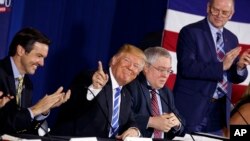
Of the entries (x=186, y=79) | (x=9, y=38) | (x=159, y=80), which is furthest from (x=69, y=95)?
(x=9, y=38)

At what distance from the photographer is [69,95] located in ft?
10.5

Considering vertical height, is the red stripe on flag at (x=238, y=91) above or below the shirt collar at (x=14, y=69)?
below

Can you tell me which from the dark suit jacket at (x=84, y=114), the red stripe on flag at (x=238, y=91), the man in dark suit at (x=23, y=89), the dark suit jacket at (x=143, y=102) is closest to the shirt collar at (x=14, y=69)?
the man in dark suit at (x=23, y=89)

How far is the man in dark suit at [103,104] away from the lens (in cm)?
331

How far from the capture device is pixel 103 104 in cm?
339

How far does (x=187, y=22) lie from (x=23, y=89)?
201cm

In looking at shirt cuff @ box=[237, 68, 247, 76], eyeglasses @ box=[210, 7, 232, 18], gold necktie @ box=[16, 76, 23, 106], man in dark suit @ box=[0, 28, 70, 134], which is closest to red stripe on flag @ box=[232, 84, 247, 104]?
shirt cuff @ box=[237, 68, 247, 76]

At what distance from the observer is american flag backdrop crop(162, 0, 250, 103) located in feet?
16.4

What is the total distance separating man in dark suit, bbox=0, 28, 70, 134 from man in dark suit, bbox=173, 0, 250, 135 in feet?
4.35

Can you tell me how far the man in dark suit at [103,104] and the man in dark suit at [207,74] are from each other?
2.93 ft

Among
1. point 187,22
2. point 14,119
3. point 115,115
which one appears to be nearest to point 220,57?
point 187,22

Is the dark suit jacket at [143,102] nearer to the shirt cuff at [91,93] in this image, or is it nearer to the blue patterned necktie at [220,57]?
the shirt cuff at [91,93]

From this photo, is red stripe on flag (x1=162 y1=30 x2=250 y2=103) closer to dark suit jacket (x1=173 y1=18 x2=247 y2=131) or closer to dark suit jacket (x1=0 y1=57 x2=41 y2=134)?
dark suit jacket (x1=173 y1=18 x2=247 y2=131)

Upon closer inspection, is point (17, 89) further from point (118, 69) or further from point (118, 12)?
point (118, 12)
